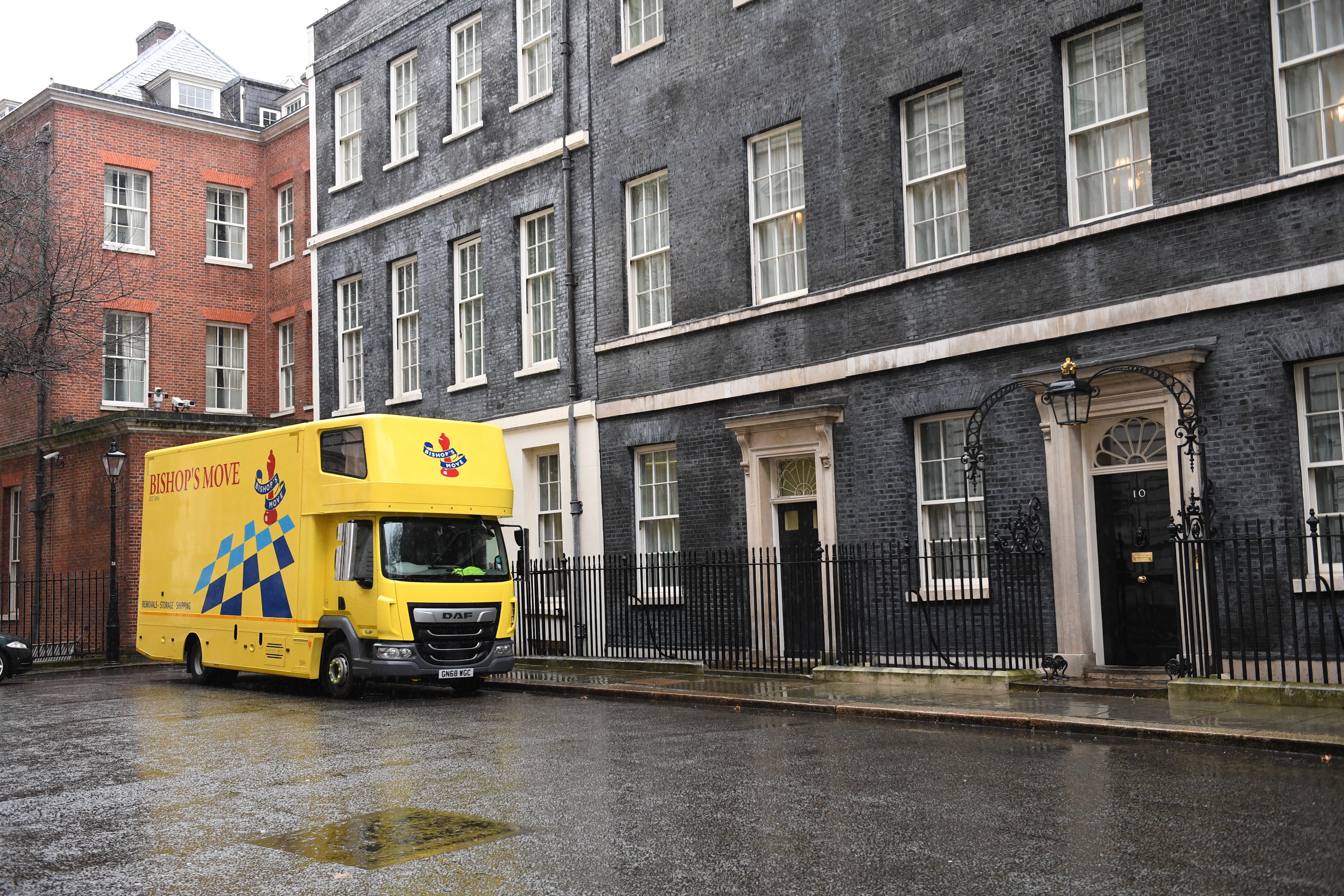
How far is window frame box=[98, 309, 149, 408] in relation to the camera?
30.7 metres

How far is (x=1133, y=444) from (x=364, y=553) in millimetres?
8992

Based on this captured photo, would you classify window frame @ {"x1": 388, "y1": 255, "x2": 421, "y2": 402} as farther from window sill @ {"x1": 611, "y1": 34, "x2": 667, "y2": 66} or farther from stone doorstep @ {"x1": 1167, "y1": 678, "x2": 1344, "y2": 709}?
stone doorstep @ {"x1": 1167, "y1": 678, "x2": 1344, "y2": 709}

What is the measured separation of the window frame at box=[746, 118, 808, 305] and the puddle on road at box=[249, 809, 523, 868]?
38.7 feet

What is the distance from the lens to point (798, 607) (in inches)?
687

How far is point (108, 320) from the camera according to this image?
31.2m

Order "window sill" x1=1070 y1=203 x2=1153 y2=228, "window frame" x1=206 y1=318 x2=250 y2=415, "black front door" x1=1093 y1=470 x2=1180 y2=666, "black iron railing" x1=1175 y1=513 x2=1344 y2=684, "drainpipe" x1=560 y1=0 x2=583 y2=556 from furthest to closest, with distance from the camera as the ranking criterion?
"window frame" x1=206 y1=318 x2=250 y2=415 < "drainpipe" x1=560 y1=0 x2=583 y2=556 < "window sill" x1=1070 y1=203 x2=1153 y2=228 < "black front door" x1=1093 y1=470 x2=1180 y2=666 < "black iron railing" x1=1175 y1=513 x2=1344 y2=684

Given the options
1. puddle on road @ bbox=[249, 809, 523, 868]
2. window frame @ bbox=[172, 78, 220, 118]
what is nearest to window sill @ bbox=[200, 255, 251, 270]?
window frame @ bbox=[172, 78, 220, 118]

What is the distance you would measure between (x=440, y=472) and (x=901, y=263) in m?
6.56

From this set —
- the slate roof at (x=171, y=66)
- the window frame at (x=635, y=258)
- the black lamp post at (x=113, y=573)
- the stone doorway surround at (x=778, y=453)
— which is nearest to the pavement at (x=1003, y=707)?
the stone doorway surround at (x=778, y=453)

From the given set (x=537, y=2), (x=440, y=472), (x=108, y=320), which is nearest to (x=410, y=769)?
(x=440, y=472)

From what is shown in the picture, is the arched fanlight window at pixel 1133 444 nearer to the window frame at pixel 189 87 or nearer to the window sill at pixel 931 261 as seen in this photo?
the window sill at pixel 931 261

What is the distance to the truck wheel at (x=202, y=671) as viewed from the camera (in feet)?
60.9

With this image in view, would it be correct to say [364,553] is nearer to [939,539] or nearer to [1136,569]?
[939,539]

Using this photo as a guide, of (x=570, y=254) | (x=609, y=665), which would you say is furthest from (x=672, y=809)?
(x=570, y=254)
